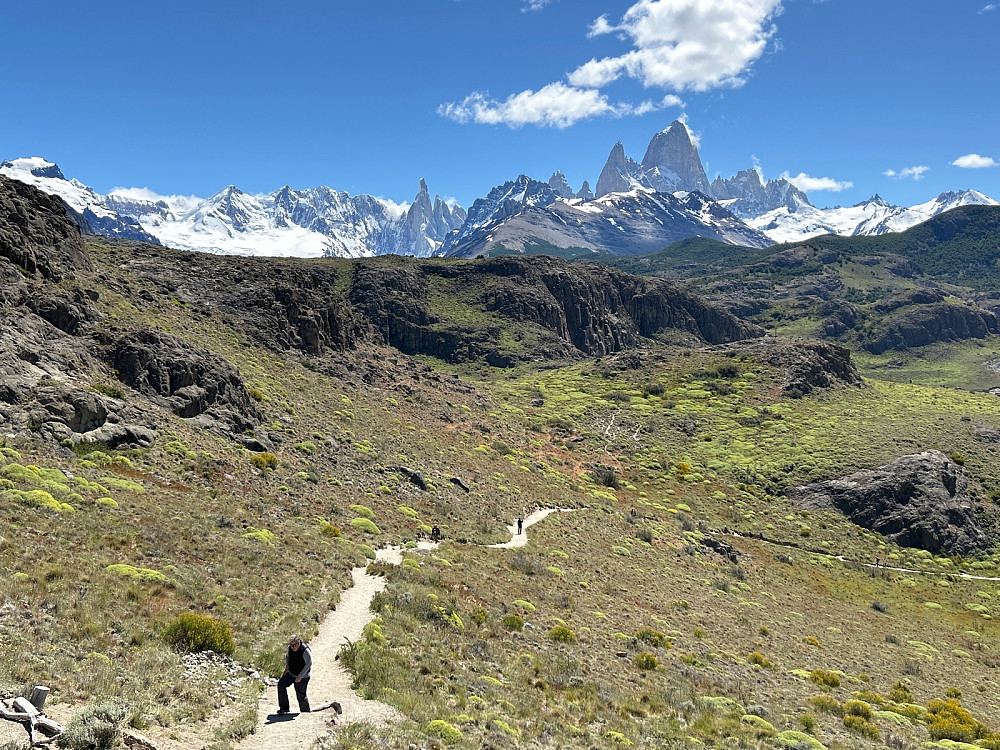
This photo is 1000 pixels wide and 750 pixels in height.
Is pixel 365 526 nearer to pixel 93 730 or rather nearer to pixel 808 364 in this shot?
pixel 93 730

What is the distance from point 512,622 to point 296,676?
12.7m

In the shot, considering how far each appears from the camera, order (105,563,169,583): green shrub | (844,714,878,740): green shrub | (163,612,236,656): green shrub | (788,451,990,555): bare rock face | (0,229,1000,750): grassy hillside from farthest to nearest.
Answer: (788,451,990,555): bare rock face < (844,714,878,740): green shrub < (105,563,169,583): green shrub < (0,229,1000,750): grassy hillside < (163,612,236,656): green shrub

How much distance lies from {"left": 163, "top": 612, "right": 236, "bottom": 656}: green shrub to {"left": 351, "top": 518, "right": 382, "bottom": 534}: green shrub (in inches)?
705

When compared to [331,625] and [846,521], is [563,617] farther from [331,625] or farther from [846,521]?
[846,521]

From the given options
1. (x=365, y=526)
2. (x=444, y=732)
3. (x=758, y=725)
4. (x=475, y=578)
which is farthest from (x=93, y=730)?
(x=365, y=526)

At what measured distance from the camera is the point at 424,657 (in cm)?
1942

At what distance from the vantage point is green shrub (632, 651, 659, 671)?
81.7 feet

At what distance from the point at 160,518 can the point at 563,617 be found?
62.3 feet

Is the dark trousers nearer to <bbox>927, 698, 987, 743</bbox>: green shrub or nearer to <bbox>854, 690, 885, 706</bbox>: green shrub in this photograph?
<bbox>927, 698, 987, 743</bbox>: green shrub

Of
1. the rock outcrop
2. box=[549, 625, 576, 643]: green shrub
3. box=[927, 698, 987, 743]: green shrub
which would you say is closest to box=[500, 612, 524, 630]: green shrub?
box=[549, 625, 576, 643]: green shrub

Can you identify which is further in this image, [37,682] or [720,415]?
[720,415]

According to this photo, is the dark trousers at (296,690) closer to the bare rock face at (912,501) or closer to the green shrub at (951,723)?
the green shrub at (951,723)

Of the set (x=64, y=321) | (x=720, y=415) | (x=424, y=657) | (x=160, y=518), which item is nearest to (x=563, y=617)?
(x=424, y=657)

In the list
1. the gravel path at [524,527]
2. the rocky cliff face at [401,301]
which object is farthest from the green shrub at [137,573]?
the rocky cliff face at [401,301]
